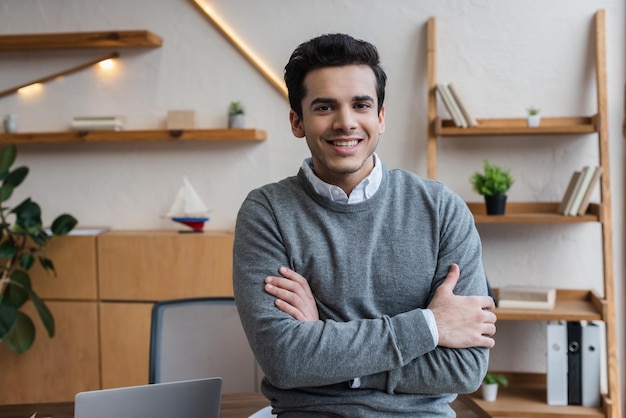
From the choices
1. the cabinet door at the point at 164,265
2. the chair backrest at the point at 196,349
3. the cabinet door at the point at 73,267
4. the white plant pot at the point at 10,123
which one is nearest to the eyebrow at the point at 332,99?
the chair backrest at the point at 196,349

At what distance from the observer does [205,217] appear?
3729 mm

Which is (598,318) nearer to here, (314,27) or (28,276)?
(314,27)

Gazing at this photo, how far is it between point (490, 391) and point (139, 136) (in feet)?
6.78

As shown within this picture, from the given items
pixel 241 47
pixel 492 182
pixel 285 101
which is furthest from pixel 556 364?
pixel 241 47

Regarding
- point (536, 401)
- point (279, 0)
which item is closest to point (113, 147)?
point (279, 0)

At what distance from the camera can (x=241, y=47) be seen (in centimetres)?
369

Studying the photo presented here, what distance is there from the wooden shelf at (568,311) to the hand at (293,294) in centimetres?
192

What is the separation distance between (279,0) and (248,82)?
434 millimetres

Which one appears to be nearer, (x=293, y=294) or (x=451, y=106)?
(x=293, y=294)

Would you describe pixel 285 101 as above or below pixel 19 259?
above

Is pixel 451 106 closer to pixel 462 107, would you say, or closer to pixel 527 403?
pixel 462 107

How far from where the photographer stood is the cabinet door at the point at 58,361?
11.8ft

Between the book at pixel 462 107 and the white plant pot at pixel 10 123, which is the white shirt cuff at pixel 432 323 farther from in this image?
the white plant pot at pixel 10 123

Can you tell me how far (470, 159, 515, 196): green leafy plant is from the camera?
3.36 m
